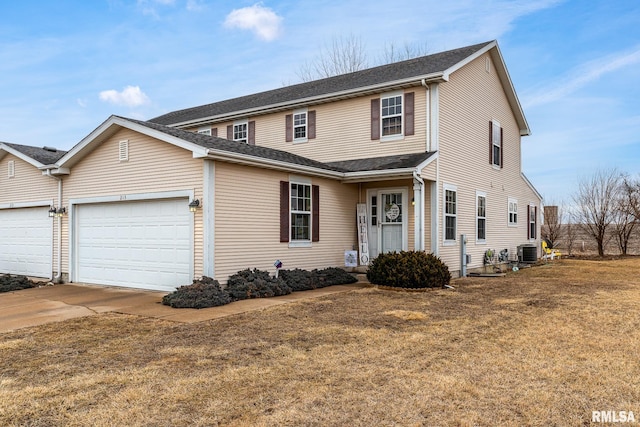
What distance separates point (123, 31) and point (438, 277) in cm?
1254

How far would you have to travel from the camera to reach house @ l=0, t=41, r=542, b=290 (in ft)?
33.2

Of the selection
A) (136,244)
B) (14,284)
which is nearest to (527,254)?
(136,244)

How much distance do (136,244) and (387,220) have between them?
6.85 metres

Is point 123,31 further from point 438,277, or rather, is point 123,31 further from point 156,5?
point 438,277

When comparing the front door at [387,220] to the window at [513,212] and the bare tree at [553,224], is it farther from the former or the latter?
the bare tree at [553,224]

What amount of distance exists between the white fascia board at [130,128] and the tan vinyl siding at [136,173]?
0.95ft

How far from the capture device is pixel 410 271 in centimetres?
1061

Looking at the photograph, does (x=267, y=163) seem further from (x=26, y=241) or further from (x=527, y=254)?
(x=527, y=254)

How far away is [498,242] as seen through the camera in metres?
16.9

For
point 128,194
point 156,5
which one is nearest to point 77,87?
point 156,5

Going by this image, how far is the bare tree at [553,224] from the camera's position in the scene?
86.5 feet

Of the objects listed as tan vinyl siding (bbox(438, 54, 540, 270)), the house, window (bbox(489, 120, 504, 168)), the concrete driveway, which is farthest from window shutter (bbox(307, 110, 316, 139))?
window (bbox(489, 120, 504, 168))

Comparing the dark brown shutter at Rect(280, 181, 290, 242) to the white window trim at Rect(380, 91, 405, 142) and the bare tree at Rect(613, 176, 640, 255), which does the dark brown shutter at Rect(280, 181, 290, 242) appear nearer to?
the white window trim at Rect(380, 91, 405, 142)

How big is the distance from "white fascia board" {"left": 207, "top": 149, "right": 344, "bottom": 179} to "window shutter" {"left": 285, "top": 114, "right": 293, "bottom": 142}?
3411 millimetres
